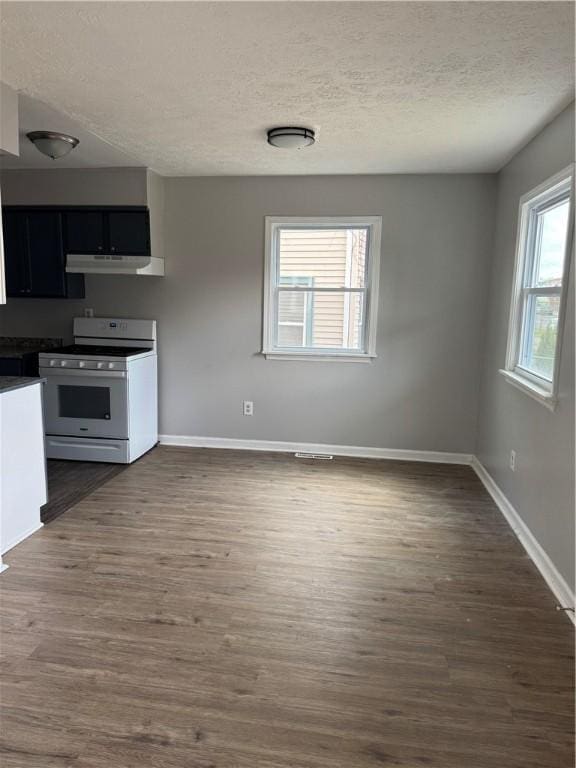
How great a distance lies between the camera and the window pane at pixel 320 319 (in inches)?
180

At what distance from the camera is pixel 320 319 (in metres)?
4.64

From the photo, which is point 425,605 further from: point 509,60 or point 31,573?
point 509,60

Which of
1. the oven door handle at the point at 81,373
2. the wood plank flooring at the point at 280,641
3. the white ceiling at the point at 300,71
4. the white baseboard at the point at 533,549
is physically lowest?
the wood plank flooring at the point at 280,641

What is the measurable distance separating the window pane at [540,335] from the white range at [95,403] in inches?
118

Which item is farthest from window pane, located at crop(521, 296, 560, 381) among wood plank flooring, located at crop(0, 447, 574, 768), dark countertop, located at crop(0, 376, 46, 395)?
dark countertop, located at crop(0, 376, 46, 395)

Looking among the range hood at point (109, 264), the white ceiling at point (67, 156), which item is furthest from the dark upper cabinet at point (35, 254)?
the white ceiling at point (67, 156)

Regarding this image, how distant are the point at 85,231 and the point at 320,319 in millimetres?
2154

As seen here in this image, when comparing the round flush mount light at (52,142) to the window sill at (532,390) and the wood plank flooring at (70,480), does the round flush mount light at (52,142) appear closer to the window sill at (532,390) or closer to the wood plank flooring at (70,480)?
the wood plank flooring at (70,480)

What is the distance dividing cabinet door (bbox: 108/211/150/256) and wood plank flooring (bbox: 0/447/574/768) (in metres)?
2.17

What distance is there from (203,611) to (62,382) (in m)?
2.65

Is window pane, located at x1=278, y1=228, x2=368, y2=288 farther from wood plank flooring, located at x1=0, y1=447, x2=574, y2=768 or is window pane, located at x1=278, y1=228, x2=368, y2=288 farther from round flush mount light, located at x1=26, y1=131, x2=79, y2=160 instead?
wood plank flooring, located at x1=0, y1=447, x2=574, y2=768

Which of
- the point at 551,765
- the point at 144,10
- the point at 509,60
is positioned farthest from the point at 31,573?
the point at 509,60

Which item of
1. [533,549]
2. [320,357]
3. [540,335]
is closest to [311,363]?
[320,357]

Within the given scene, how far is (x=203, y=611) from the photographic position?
91.7 inches
